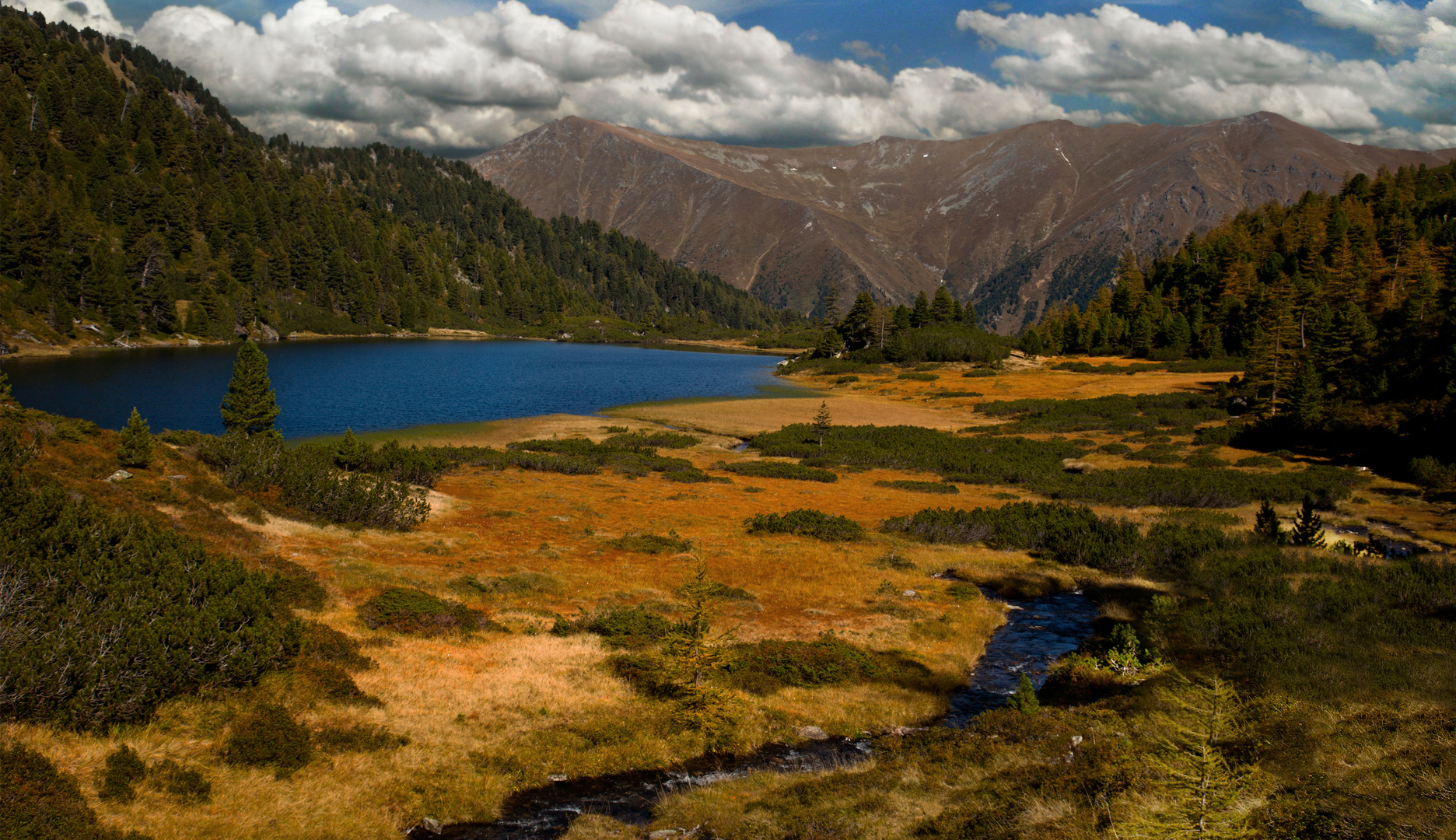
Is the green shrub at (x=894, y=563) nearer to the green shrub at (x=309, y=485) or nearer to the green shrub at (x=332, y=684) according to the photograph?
the green shrub at (x=309, y=485)

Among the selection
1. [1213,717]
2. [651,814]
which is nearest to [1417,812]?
[1213,717]

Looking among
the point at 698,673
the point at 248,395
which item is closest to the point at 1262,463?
the point at 698,673

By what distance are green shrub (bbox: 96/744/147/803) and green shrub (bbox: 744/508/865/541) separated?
29640 millimetres

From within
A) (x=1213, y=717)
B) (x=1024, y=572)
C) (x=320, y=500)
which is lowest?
(x=1024, y=572)

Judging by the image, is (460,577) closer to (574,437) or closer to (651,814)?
(651,814)

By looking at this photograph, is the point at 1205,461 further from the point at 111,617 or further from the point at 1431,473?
the point at 111,617

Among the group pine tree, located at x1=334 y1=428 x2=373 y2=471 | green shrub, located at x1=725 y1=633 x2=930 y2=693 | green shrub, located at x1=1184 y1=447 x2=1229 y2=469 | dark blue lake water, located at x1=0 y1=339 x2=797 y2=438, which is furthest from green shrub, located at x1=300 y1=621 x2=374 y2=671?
green shrub, located at x1=1184 y1=447 x2=1229 y2=469

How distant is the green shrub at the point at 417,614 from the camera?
22312 mm

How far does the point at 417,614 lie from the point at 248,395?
34.3m

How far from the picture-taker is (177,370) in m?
106

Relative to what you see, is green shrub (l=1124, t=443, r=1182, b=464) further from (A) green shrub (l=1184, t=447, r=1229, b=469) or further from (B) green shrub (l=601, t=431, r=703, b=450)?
(B) green shrub (l=601, t=431, r=703, b=450)

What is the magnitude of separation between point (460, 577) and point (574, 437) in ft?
143

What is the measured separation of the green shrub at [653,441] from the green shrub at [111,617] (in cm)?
4908

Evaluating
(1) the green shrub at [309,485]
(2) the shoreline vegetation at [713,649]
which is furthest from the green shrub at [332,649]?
(1) the green shrub at [309,485]
